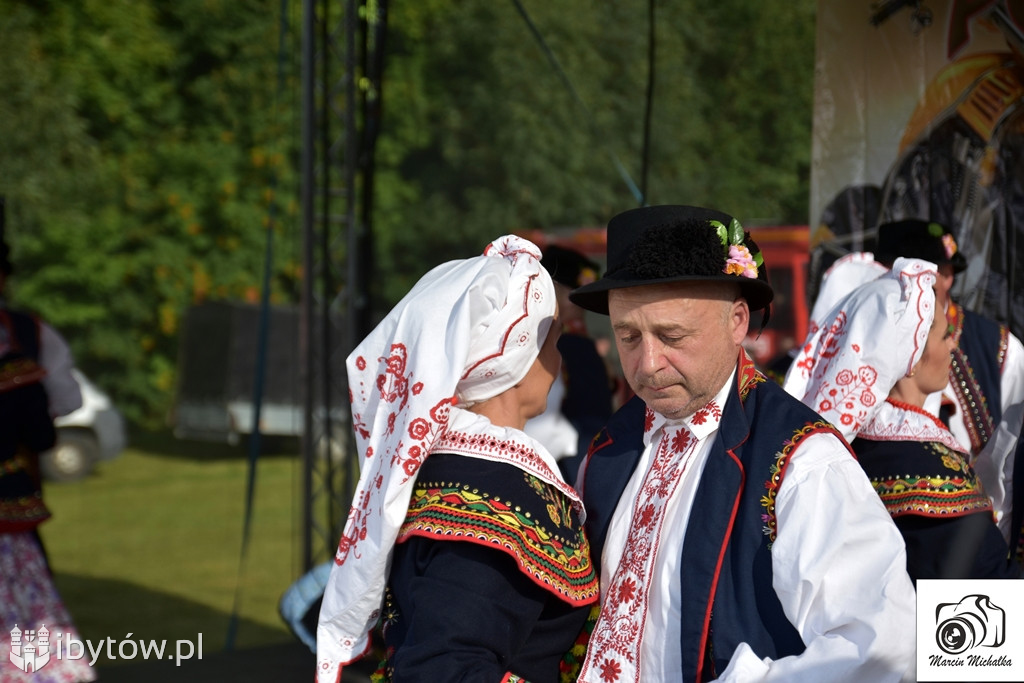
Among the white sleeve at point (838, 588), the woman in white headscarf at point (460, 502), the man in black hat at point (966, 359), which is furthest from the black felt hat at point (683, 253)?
the man in black hat at point (966, 359)

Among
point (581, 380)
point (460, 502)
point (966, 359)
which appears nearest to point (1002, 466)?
point (966, 359)

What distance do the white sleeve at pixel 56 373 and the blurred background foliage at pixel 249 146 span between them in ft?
11.7

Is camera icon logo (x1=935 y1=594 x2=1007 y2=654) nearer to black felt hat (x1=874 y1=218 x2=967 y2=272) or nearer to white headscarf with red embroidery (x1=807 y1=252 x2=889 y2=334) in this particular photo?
black felt hat (x1=874 y1=218 x2=967 y2=272)

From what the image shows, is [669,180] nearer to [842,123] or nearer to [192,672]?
[842,123]

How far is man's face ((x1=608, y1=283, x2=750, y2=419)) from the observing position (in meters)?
1.67

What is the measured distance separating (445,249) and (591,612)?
7988 millimetres

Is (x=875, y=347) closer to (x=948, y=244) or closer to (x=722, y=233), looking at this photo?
(x=948, y=244)

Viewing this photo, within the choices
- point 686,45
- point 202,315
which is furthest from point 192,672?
point 202,315

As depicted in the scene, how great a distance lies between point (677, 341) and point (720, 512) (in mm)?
→ 271

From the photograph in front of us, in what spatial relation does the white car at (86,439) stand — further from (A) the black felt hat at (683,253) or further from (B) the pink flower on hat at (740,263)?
(B) the pink flower on hat at (740,263)

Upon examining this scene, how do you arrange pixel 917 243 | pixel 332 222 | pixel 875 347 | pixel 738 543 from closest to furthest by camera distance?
pixel 738 543, pixel 875 347, pixel 917 243, pixel 332 222

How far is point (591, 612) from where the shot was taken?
1823mm

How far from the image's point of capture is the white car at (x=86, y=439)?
436 inches

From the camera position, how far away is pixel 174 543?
9.69 meters
